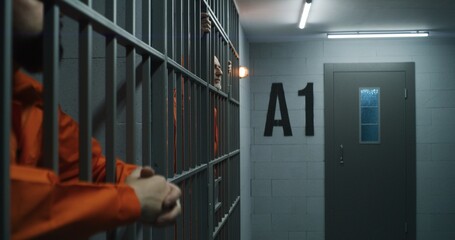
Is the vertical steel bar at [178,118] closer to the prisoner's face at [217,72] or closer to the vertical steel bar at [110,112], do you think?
the vertical steel bar at [110,112]

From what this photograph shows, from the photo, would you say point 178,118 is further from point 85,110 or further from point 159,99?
point 85,110

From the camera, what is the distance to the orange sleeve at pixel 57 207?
0.78m

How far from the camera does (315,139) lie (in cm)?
602

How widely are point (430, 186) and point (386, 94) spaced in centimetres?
121

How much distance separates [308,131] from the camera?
6023mm

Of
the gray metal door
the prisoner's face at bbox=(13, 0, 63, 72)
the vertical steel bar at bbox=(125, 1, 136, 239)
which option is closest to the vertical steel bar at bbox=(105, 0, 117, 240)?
the vertical steel bar at bbox=(125, 1, 136, 239)

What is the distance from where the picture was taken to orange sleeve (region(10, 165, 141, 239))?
782 mm

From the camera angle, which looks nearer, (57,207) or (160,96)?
(57,207)

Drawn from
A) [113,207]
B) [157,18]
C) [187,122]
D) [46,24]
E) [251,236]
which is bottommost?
[251,236]

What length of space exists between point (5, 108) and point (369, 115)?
5.55 metres

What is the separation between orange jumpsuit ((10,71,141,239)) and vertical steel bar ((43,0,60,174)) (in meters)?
0.04

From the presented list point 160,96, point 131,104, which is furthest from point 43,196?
point 160,96

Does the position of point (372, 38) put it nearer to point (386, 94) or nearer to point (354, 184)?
point (386, 94)

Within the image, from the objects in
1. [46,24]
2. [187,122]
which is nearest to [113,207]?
[46,24]
